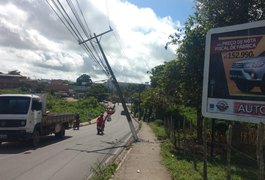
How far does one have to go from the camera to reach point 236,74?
32.8 feet

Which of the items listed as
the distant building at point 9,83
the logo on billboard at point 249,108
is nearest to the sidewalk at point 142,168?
the logo on billboard at point 249,108

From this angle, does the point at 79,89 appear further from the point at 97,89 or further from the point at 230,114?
the point at 230,114

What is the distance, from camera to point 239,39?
9930 mm

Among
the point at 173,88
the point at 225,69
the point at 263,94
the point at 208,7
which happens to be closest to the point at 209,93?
the point at 225,69

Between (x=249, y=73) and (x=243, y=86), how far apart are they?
1.08ft

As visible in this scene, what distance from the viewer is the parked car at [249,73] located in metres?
9.51

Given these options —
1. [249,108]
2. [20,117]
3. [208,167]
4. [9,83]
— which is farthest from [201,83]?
[9,83]

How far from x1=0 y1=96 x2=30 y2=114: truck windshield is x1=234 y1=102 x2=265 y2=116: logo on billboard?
40.8 ft

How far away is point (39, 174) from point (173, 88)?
15.6 m

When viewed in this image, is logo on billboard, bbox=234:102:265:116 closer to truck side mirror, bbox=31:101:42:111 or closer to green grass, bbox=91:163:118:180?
green grass, bbox=91:163:118:180

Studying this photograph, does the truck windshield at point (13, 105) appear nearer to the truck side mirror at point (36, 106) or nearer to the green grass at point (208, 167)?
the truck side mirror at point (36, 106)

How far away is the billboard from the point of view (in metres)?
9.48

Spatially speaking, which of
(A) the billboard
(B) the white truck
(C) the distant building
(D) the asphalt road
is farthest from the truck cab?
(C) the distant building

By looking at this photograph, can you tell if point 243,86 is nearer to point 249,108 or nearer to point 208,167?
point 249,108
